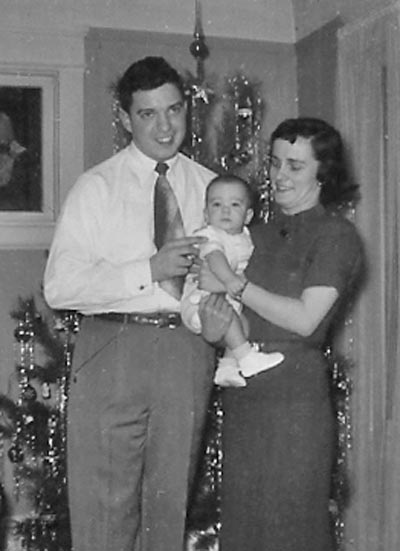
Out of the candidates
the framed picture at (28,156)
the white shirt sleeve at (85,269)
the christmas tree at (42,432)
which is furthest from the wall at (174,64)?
the white shirt sleeve at (85,269)

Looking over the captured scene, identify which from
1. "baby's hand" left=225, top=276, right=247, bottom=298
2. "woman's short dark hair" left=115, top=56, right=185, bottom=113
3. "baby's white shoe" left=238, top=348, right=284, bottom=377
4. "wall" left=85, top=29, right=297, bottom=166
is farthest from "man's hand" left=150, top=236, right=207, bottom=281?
"wall" left=85, top=29, right=297, bottom=166

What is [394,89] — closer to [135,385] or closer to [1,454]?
[135,385]

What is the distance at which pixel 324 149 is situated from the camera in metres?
2.08

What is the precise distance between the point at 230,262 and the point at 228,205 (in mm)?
118

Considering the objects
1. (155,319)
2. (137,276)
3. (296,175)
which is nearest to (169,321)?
(155,319)

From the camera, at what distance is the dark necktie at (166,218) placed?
229cm

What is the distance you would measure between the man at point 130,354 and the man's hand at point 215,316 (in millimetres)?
140

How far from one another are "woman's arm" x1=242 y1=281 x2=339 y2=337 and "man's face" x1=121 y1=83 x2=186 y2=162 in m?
0.46

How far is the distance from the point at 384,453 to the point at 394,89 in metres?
1.16

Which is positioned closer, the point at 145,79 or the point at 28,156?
the point at 145,79

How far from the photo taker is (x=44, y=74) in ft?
11.8

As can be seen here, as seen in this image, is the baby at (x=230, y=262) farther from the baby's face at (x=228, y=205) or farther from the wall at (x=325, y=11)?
the wall at (x=325, y=11)

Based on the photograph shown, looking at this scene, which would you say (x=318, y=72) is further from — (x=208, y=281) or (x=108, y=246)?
(x=208, y=281)

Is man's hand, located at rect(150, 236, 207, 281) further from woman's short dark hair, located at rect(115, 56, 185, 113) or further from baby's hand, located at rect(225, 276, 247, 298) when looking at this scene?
woman's short dark hair, located at rect(115, 56, 185, 113)
